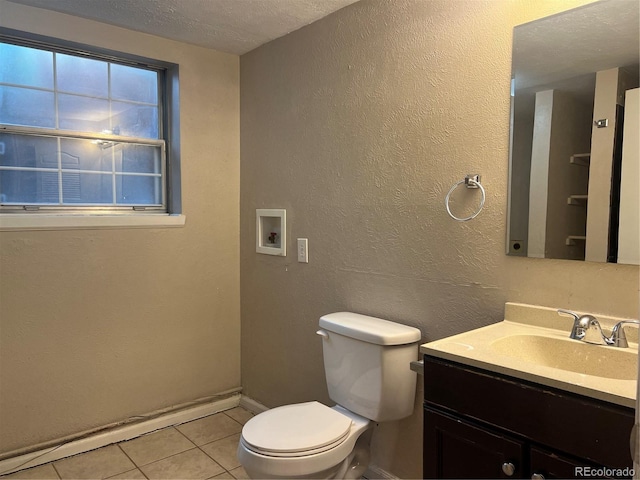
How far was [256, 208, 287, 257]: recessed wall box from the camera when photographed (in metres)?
2.63

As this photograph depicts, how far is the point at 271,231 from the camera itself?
280cm

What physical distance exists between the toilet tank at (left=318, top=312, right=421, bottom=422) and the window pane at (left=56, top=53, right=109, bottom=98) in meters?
1.76

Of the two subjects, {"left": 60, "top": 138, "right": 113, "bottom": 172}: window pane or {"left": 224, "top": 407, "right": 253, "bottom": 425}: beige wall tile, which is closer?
{"left": 60, "top": 138, "right": 113, "bottom": 172}: window pane

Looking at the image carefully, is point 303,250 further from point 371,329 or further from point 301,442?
point 301,442

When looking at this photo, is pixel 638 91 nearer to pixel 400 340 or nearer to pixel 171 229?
pixel 400 340

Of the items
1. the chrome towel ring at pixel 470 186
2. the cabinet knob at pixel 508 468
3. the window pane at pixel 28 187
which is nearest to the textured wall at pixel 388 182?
the chrome towel ring at pixel 470 186

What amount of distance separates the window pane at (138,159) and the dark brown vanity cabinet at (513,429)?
202cm

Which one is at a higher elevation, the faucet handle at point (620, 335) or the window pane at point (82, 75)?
the window pane at point (82, 75)

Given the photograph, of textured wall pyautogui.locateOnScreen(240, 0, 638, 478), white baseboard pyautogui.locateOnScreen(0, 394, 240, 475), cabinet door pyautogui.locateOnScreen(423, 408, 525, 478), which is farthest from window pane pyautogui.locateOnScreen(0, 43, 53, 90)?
cabinet door pyautogui.locateOnScreen(423, 408, 525, 478)

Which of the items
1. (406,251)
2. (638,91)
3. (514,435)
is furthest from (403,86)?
(514,435)

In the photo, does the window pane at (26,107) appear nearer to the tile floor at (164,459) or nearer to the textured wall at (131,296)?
the textured wall at (131,296)

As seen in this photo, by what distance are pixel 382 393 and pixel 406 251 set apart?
57 cm

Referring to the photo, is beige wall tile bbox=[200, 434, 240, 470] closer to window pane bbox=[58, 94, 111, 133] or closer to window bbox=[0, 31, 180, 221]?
window bbox=[0, 31, 180, 221]

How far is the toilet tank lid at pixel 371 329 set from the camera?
1.85 meters
